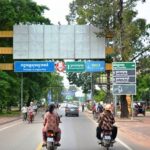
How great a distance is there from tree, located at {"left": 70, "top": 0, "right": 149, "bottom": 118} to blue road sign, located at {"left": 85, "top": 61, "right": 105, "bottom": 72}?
163 inches

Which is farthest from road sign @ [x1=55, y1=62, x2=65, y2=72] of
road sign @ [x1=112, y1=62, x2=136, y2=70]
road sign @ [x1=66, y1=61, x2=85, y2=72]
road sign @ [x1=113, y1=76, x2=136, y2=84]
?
road sign @ [x1=112, y1=62, x2=136, y2=70]

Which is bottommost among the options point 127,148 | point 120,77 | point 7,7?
point 127,148

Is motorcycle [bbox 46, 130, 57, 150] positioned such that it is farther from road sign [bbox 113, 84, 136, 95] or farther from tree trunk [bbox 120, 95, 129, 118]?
tree trunk [bbox 120, 95, 129, 118]

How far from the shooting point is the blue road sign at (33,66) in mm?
55062

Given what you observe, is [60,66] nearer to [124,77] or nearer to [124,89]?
[124,89]

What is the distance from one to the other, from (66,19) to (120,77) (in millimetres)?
Result: 32412

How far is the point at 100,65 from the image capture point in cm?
5506

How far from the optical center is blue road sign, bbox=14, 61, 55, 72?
5506 cm

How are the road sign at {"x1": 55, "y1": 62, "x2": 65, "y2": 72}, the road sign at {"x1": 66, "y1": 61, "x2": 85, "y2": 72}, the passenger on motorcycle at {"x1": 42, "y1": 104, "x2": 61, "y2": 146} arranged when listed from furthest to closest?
the road sign at {"x1": 55, "y1": 62, "x2": 65, "y2": 72} < the road sign at {"x1": 66, "y1": 61, "x2": 85, "y2": 72} < the passenger on motorcycle at {"x1": 42, "y1": 104, "x2": 61, "y2": 146}

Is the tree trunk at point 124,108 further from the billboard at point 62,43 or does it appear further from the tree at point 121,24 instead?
the billboard at point 62,43

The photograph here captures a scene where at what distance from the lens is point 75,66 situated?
56.7m

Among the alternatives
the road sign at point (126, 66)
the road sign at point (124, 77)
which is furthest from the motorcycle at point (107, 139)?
the road sign at point (126, 66)

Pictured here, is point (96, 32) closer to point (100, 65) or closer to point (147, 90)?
point (100, 65)

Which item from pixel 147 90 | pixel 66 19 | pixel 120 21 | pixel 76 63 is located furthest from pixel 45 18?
pixel 147 90
